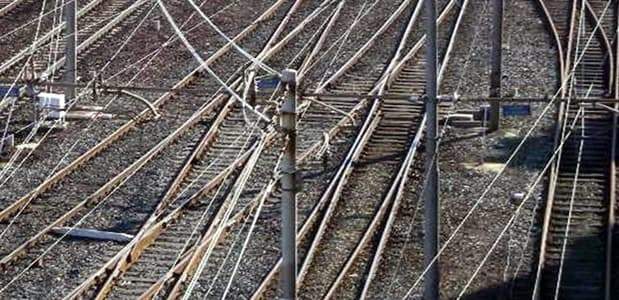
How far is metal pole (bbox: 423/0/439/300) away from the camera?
541 inches

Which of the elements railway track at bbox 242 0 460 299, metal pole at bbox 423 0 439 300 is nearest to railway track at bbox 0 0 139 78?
railway track at bbox 242 0 460 299

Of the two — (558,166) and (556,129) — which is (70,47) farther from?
(558,166)

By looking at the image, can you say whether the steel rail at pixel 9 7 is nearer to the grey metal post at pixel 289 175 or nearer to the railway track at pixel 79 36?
the railway track at pixel 79 36

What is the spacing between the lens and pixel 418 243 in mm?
18812

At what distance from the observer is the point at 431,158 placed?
14.2 m

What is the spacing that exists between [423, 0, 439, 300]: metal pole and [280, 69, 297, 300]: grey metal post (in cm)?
237

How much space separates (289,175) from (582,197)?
922cm

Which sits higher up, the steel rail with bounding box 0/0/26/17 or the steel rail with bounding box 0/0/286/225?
the steel rail with bounding box 0/0/26/17

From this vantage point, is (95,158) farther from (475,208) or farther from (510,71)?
(510,71)

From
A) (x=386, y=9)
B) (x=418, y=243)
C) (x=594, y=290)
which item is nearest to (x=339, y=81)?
(x=386, y=9)

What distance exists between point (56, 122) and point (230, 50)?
408 centimetres

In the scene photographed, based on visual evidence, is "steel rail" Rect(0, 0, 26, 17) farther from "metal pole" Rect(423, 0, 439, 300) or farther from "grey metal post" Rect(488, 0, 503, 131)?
"metal pole" Rect(423, 0, 439, 300)

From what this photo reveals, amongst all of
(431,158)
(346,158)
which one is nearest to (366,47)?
(346,158)

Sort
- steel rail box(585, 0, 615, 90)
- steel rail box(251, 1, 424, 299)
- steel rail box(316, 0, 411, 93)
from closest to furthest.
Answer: steel rail box(251, 1, 424, 299) → steel rail box(316, 0, 411, 93) → steel rail box(585, 0, 615, 90)
